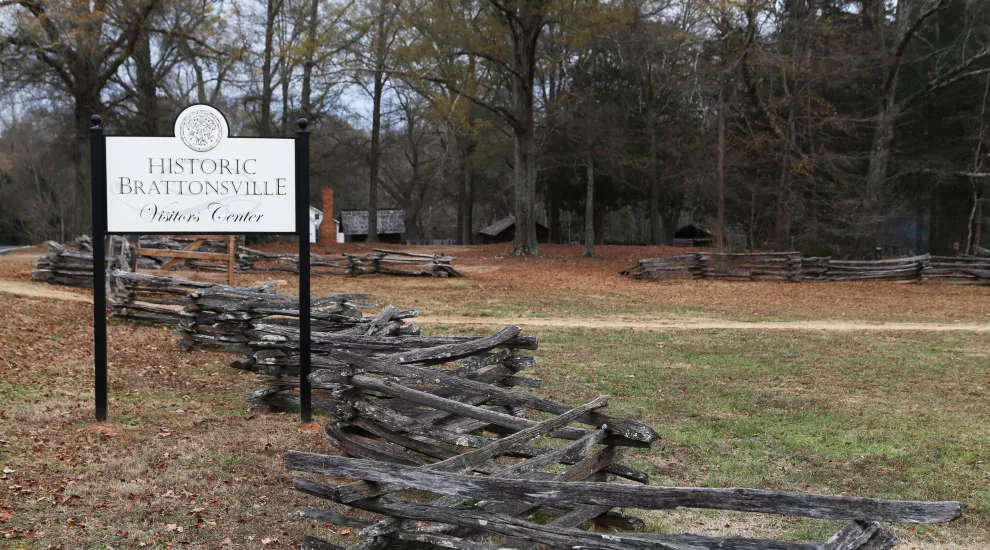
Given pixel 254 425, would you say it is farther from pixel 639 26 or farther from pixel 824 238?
pixel 639 26

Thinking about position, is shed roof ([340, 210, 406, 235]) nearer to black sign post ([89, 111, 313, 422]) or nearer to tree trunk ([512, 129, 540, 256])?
tree trunk ([512, 129, 540, 256])

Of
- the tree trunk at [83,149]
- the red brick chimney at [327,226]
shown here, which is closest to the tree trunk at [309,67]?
the red brick chimney at [327,226]

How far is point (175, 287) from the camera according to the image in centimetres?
1448

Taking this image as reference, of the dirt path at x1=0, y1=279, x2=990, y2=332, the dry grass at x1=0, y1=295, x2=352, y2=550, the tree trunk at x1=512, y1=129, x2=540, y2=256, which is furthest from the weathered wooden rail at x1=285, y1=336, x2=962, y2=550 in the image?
the tree trunk at x1=512, y1=129, x2=540, y2=256

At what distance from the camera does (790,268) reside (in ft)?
86.1

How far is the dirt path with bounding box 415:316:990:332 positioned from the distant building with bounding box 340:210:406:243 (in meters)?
43.1

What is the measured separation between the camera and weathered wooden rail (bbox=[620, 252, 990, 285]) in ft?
85.2

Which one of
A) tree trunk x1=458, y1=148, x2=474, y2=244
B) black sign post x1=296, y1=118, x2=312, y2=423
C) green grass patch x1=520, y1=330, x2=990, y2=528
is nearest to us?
green grass patch x1=520, y1=330, x2=990, y2=528

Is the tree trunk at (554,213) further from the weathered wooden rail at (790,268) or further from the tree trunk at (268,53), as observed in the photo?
the weathered wooden rail at (790,268)

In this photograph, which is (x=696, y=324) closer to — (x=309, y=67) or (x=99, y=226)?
(x=99, y=226)

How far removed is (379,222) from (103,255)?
5229 cm

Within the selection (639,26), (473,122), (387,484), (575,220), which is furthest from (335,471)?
(575,220)

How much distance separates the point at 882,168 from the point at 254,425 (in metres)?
28.8

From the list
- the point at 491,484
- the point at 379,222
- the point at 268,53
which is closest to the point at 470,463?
the point at 491,484
